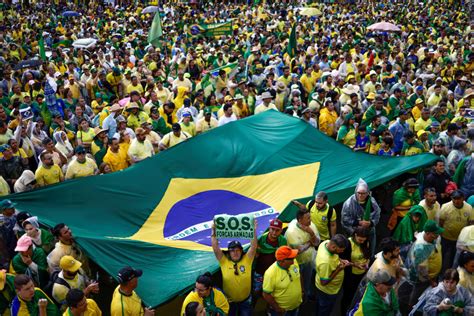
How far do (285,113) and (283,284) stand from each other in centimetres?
560

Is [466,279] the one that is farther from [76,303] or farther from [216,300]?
[76,303]

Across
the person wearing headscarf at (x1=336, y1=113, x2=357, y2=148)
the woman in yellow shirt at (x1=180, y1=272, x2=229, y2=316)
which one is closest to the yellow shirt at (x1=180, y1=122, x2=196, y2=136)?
the person wearing headscarf at (x1=336, y1=113, x2=357, y2=148)

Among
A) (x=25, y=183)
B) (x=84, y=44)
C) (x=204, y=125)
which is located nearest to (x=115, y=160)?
(x=25, y=183)

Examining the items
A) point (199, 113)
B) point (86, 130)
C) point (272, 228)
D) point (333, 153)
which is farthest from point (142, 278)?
point (199, 113)

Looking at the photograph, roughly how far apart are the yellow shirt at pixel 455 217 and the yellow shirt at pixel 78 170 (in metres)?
4.84

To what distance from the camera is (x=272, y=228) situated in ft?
19.7

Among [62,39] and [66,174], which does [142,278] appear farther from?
[62,39]

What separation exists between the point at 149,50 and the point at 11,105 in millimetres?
6854

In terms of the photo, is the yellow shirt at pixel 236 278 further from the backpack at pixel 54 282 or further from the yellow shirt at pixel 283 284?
the backpack at pixel 54 282

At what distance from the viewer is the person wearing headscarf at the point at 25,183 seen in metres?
7.69

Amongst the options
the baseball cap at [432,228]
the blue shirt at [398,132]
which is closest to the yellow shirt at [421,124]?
the blue shirt at [398,132]

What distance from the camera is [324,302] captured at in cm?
589

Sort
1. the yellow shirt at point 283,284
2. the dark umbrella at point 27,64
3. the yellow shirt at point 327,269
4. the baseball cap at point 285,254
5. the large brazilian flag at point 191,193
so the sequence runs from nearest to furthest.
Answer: the baseball cap at point 285,254
the yellow shirt at point 283,284
the yellow shirt at point 327,269
the large brazilian flag at point 191,193
the dark umbrella at point 27,64

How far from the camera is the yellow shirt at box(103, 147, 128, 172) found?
342 inches
